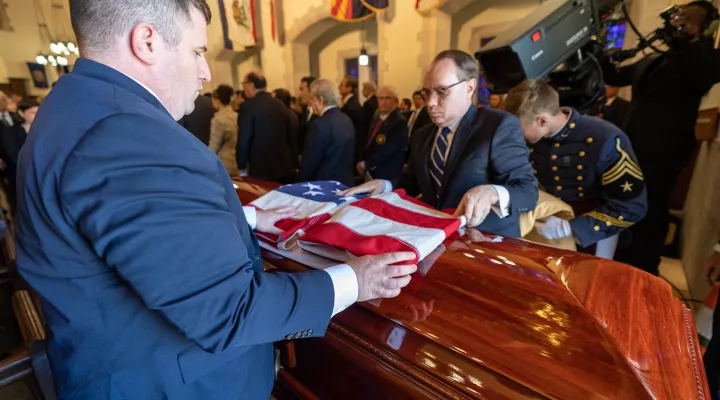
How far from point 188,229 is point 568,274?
0.89 metres

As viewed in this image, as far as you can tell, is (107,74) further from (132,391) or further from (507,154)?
(507,154)

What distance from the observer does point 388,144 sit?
13.0 feet

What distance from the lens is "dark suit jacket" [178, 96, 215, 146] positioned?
468 cm

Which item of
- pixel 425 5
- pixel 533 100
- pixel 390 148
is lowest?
pixel 390 148

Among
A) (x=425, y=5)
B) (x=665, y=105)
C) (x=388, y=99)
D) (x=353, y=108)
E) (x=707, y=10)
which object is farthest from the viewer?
(x=425, y=5)

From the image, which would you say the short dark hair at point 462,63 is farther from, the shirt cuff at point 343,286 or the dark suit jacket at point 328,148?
the dark suit jacket at point 328,148

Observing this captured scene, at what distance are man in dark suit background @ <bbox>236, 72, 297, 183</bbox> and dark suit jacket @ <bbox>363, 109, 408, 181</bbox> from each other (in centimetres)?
101

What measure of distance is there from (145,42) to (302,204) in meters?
0.81

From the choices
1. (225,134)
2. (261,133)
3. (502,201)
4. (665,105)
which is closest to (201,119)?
(225,134)

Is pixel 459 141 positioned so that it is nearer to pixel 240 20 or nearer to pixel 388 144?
pixel 388 144

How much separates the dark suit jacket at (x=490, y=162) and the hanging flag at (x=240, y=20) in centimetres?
1052

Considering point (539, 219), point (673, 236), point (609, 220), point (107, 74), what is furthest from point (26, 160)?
point (673, 236)

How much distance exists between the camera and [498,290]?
0.87 metres

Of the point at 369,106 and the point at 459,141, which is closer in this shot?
the point at 459,141
